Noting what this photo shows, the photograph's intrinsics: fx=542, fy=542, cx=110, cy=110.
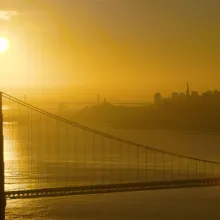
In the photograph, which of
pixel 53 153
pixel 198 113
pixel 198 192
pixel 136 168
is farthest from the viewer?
pixel 198 113

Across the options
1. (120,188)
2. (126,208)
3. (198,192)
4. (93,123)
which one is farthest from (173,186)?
(93,123)

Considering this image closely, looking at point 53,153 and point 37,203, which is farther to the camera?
point 53,153

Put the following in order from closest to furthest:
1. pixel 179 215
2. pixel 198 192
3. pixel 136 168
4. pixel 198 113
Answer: pixel 179 215
pixel 198 192
pixel 136 168
pixel 198 113

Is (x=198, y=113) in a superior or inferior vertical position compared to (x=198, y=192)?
superior

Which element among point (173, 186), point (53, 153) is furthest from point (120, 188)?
point (53, 153)

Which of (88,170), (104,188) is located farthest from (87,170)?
(104,188)

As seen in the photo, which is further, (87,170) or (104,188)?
(87,170)

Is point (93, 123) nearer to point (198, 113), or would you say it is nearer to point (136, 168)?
point (198, 113)

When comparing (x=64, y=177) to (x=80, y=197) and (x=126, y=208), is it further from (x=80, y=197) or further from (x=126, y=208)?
(x=126, y=208)

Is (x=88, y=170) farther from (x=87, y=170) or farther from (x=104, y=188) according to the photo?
(x=104, y=188)

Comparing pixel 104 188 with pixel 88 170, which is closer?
pixel 104 188
